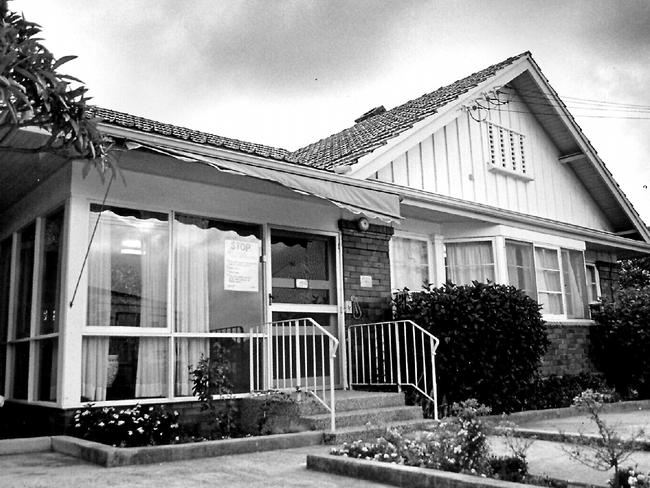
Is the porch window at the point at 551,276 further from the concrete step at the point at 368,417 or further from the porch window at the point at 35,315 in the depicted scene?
the porch window at the point at 35,315

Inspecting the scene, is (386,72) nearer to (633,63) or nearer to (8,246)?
(633,63)

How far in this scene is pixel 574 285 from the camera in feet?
40.7

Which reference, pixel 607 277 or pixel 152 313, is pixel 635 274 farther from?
pixel 152 313

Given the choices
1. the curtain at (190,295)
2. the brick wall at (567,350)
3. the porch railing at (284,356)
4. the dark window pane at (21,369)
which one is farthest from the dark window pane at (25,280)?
the brick wall at (567,350)

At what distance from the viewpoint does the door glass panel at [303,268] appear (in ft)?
28.3

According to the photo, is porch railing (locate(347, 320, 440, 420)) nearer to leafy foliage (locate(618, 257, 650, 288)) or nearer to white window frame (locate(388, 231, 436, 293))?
white window frame (locate(388, 231, 436, 293))

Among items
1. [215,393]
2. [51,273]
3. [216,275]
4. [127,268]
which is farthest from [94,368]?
[216,275]

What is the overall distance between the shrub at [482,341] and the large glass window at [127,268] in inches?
132

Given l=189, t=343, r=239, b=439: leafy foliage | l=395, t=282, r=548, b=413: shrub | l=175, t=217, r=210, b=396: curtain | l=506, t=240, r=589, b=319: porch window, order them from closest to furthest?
l=189, t=343, r=239, b=439: leafy foliage → l=175, t=217, r=210, b=396: curtain → l=395, t=282, r=548, b=413: shrub → l=506, t=240, r=589, b=319: porch window

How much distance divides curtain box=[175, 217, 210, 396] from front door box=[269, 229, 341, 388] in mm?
948

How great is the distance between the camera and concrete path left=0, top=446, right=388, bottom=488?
471 centimetres

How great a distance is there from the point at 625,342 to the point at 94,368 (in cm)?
897

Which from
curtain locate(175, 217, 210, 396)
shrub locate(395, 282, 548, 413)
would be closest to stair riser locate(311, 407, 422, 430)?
shrub locate(395, 282, 548, 413)

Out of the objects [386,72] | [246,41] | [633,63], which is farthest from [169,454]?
[633,63]
